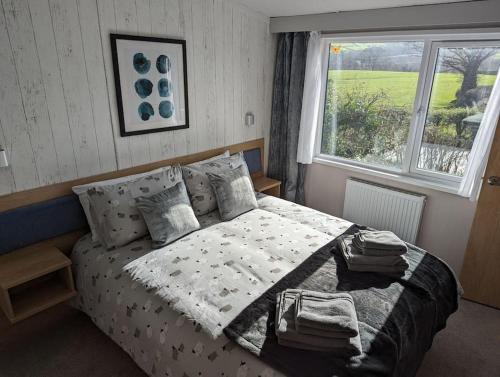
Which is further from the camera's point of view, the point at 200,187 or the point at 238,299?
the point at 200,187

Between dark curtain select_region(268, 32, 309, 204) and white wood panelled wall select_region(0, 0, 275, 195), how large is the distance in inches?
20.7

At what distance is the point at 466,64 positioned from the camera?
9.23 ft

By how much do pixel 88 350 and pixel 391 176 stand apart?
289 cm

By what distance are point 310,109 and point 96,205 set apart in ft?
7.68

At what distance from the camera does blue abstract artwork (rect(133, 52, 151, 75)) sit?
2561 millimetres

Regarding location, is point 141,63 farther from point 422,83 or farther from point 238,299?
point 422,83

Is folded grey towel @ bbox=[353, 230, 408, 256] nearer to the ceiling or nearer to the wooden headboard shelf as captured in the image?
the wooden headboard shelf

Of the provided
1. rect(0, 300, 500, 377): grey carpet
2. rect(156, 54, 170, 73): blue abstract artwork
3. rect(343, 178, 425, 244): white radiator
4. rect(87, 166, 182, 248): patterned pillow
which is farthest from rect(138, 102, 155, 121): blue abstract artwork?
rect(343, 178, 425, 244): white radiator

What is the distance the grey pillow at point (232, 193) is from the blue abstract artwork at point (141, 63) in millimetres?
970

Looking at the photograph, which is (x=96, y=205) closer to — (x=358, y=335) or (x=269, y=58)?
(x=358, y=335)

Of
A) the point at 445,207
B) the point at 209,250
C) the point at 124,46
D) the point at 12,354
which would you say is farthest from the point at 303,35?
the point at 12,354

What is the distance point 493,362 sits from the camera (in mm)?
2256

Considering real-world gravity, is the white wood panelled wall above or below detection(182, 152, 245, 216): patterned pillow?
above

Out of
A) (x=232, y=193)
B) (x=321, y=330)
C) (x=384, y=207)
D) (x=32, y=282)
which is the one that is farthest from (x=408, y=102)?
(x=32, y=282)
